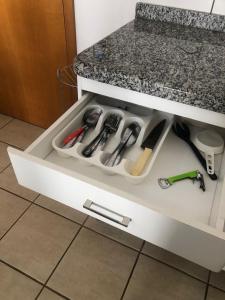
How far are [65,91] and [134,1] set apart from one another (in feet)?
2.02

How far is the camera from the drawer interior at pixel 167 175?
0.63 meters

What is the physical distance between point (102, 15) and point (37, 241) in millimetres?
1045

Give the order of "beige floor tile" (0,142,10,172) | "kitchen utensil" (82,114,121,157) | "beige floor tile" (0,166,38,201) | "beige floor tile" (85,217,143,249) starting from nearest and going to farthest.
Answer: "kitchen utensil" (82,114,121,157) → "beige floor tile" (85,217,143,249) → "beige floor tile" (0,166,38,201) → "beige floor tile" (0,142,10,172)

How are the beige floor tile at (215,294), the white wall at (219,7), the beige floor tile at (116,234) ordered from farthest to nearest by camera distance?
the beige floor tile at (116,234)
the beige floor tile at (215,294)
the white wall at (219,7)

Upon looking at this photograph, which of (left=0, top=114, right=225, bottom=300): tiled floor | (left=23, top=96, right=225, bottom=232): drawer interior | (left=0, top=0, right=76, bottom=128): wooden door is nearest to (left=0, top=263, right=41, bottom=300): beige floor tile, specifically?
(left=0, top=114, right=225, bottom=300): tiled floor

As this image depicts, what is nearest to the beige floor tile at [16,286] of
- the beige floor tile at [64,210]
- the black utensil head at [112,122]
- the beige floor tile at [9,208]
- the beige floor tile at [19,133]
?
the beige floor tile at [9,208]

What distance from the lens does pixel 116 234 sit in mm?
1135

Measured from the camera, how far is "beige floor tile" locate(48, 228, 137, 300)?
37.6 inches

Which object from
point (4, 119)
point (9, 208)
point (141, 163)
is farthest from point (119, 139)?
point (4, 119)

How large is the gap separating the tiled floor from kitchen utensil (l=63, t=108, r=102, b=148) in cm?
56

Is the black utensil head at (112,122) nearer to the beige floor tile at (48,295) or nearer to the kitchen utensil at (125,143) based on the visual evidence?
the kitchen utensil at (125,143)

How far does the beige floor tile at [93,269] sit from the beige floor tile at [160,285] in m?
0.04

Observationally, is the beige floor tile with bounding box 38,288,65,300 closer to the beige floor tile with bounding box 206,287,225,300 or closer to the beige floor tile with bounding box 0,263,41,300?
the beige floor tile with bounding box 0,263,41,300

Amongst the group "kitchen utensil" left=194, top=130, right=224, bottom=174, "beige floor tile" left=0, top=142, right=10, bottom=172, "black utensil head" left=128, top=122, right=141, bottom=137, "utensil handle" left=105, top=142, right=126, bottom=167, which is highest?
"black utensil head" left=128, top=122, right=141, bottom=137
